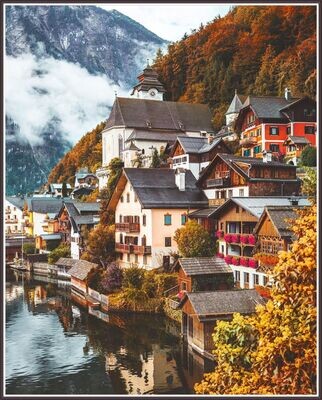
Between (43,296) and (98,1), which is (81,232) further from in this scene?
(98,1)

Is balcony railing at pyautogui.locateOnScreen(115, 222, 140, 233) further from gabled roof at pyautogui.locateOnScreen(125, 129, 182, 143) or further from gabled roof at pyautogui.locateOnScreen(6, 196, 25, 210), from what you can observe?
gabled roof at pyautogui.locateOnScreen(6, 196, 25, 210)

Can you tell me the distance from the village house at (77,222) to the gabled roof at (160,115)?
17721 millimetres

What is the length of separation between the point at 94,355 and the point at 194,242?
436 inches

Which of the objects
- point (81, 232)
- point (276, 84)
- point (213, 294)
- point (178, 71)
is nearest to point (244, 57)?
point (276, 84)

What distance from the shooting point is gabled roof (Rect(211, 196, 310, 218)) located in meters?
27.3

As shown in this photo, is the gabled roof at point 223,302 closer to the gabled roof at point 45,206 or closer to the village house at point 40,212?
the village house at point 40,212

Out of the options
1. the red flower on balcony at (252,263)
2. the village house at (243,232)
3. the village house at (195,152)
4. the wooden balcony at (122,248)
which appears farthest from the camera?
the village house at (195,152)

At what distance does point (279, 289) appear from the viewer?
27.1 feet

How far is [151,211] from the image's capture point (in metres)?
35.8

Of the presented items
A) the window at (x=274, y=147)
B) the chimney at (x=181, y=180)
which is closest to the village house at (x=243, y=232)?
the chimney at (x=181, y=180)

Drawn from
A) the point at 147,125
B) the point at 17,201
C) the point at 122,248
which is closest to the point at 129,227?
the point at 122,248

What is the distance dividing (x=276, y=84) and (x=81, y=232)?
28.9 m

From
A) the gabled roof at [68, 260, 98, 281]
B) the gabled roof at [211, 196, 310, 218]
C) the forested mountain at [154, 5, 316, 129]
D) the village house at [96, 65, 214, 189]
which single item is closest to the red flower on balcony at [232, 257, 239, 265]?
the gabled roof at [211, 196, 310, 218]

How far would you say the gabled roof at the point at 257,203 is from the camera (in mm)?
27312
